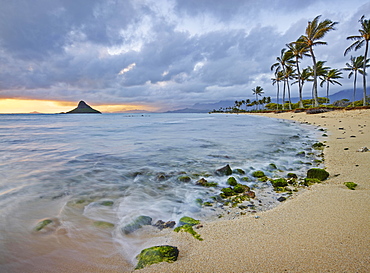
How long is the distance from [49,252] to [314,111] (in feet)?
121

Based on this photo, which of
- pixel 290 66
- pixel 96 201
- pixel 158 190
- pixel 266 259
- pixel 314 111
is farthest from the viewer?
pixel 290 66

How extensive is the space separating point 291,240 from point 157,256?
56.4 inches

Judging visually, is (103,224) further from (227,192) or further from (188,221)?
(227,192)

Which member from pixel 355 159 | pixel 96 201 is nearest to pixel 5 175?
pixel 96 201

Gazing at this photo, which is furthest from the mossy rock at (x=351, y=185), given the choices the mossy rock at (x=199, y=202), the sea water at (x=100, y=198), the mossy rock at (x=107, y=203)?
the mossy rock at (x=107, y=203)

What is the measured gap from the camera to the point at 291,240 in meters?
2.04

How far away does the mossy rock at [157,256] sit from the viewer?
1.85 meters

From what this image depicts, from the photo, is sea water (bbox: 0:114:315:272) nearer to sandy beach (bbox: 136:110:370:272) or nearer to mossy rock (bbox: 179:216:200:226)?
mossy rock (bbox: 179:216:200:226)

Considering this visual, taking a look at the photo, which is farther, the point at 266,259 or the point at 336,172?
the point at 336,172

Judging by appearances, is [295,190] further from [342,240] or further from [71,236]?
[71,236]

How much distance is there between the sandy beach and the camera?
5.59ft

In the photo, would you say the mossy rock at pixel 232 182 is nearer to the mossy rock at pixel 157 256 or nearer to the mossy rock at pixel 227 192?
the mossy rock at pixel 227 192

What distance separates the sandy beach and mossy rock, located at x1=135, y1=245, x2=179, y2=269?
5 centimetres

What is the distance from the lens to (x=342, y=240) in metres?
1.97
